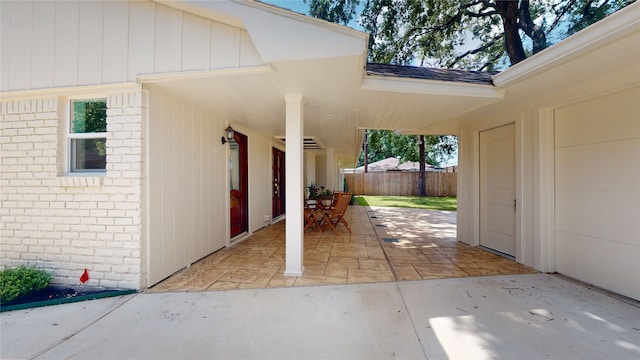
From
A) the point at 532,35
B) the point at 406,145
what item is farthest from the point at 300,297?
the point at 406,145

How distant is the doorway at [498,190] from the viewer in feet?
14.0

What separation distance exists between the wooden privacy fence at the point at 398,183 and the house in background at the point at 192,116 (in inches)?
586

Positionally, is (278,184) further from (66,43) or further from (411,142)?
(411,142)

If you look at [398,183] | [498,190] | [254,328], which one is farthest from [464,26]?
[398,183]

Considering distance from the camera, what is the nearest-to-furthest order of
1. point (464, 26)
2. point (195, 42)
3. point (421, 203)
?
point (195, 42) < point (464, 26) < point (421, 203)

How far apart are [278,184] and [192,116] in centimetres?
465

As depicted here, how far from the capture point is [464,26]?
8.85 m

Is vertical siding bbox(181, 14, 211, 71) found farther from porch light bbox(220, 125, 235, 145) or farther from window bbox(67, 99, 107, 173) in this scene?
porch light bbox(220, 125, 235, 145)

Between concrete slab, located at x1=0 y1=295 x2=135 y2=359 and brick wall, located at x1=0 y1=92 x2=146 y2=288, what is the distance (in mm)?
350

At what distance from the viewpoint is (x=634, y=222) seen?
2764mm

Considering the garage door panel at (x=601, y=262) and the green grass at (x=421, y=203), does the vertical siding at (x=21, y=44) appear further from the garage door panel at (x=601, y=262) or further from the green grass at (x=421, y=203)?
the green grass at (x=421, y=203)

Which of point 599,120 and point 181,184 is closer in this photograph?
point 599,120

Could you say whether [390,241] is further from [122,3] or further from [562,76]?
[122,3]

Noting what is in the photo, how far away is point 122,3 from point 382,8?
7.49m
